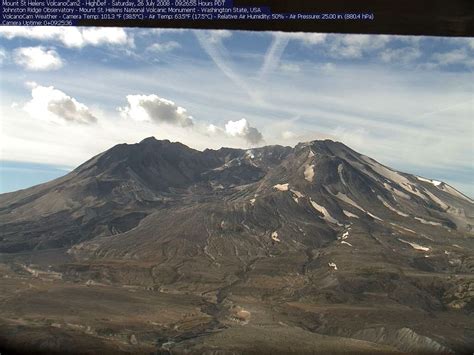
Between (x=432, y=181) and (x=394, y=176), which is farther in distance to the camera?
(x=394, y=176)

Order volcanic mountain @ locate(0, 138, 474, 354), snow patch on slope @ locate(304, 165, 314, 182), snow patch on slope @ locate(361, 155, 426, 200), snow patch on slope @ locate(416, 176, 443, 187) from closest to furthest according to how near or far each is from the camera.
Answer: volcanic mountain @ locate(0, 138, 474, 354), snow patch on slope @ locate(416, 176, 443, 187), snow patch on slope @ locate(361, 155, 426, 200), snow patch on slope @ locate(304, 165, 314, 182)

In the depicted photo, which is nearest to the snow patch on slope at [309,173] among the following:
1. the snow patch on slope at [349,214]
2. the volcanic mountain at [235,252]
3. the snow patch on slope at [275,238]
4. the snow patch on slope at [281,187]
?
the volcanic mountain at [235,252]

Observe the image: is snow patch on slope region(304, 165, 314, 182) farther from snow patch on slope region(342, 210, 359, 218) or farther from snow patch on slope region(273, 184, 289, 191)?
snow patch on slope region(342, 210, 359, 218)

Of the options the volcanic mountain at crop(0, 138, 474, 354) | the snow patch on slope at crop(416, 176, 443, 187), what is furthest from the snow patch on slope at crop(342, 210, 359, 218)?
the snow patch on slope at crop(416, 176, 443, 187)

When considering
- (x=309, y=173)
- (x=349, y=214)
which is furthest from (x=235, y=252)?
(x=309, y=173)

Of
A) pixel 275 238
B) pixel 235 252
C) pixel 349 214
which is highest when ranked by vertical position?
pixel 349 214

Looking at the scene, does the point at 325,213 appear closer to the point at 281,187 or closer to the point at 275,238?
the point at 281,187

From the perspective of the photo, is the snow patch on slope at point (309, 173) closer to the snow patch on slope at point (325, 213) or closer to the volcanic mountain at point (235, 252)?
the volcanic mountain at point (235, 252)

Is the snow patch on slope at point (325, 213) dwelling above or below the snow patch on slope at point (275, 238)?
above

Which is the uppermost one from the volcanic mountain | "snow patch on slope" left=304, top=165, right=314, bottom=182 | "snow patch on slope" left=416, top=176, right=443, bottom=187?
"snow patch on slope" left=304, top=165, right=314, bottom=182
